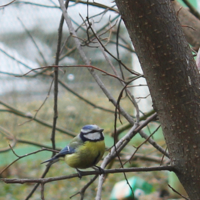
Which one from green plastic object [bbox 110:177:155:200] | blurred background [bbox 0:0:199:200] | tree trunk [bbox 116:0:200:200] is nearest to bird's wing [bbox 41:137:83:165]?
tree trunk [bbox 116:0:200:200]

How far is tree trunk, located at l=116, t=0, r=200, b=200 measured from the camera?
362 mm

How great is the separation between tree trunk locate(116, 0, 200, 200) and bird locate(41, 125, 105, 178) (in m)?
0.23

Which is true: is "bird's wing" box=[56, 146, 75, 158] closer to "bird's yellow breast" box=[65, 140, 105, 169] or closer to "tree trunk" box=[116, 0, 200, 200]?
"bird's yellow breast" box=[65, 140, 105, 169]

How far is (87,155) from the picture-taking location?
627 mm

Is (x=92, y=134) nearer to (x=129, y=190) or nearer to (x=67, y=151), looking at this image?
(x=67, y=151)

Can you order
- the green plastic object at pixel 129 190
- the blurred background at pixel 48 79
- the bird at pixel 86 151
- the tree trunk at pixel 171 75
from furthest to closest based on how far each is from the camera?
1. the green plastic object at pixel 129 190
2. the blurred background at pixel 48 79
3. the bird at pixel 86 151
4. the tree trunk at pixel 171 75

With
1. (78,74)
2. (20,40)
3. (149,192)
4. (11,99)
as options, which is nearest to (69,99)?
(78,74)

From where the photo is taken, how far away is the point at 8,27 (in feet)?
4.77

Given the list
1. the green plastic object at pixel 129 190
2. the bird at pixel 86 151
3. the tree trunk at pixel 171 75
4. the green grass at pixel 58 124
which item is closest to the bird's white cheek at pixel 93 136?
the bird at pixel 86 151

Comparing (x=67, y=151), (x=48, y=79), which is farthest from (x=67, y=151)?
(x=48, y=79)

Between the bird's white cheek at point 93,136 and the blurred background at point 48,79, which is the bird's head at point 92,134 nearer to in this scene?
the bird's white cheek at point 93,136

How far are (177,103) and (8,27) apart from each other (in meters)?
1.25

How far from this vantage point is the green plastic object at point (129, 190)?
161 centimetres

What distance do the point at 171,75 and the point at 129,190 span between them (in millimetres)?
1347
